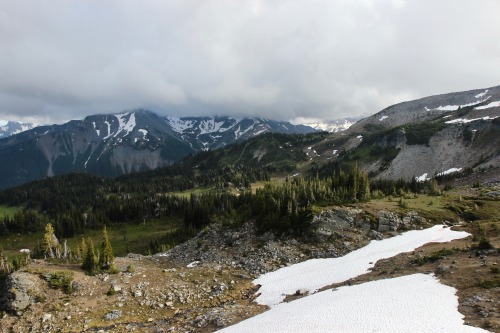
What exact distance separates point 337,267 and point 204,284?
17.0 metres

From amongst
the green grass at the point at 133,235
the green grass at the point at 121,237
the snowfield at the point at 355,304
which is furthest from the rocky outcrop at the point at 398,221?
the green grass at the point at 121,237

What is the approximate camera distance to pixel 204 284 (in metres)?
41.1

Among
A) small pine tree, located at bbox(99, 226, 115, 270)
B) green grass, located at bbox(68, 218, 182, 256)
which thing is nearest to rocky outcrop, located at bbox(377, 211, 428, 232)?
small pine tree, located at bbox(99, 226, 115, 270)

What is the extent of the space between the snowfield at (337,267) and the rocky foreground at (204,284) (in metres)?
1.58

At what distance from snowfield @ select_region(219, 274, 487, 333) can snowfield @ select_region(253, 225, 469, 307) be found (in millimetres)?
4621

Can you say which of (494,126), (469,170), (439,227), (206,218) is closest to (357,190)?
(439,227)

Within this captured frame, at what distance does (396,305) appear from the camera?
25000 mm

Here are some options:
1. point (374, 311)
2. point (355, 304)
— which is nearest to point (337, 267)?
point (355, 304)

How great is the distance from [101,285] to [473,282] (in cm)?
3944

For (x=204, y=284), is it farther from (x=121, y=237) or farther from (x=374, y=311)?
(x=121, y=237)

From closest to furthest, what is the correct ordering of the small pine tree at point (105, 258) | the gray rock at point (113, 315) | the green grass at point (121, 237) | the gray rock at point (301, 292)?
the gray rock at point (113, 315)
the gray rock at point (301, 292)
the small pine tree at point (105, 258)
the green grass at point (121, 237)

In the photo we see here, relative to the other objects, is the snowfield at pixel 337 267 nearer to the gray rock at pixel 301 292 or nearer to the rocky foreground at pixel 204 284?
the gray rock at pixel 301 292

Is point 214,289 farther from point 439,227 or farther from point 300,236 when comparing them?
point 439,227

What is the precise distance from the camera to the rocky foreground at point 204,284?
3153cm
